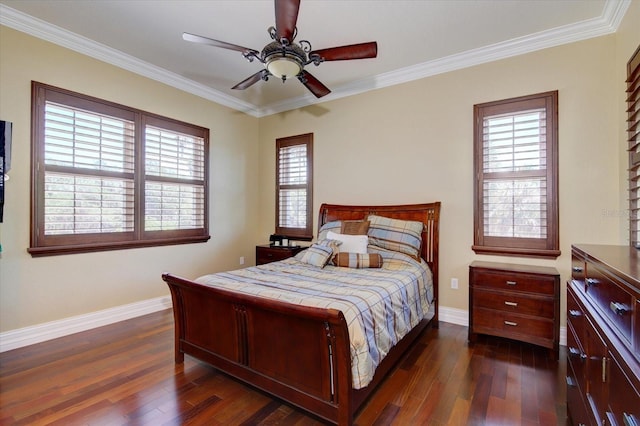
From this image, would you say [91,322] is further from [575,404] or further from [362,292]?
[575,404]

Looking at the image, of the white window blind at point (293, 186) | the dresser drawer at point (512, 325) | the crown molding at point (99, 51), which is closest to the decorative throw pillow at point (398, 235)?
the dresser drawer at point (512, 325)

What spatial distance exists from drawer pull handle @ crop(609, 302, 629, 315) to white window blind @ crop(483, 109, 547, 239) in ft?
7.23

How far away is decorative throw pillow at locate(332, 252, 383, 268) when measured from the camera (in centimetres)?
309

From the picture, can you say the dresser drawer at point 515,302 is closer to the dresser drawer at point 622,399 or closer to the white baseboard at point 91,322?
the white baseboard at point 91,322

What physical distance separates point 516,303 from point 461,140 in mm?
1777

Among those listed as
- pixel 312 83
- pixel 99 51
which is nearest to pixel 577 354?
pixel 312 83

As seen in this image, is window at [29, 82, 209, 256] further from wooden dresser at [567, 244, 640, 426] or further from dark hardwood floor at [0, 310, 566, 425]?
wooden dresser at [567, 244, 640, 426]

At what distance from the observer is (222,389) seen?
220 centimetres

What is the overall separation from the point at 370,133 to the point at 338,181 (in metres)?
0.79

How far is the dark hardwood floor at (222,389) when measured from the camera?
189 centimetres

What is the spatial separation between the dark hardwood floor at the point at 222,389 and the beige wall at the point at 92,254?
20.5 inches

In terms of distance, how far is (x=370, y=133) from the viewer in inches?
163

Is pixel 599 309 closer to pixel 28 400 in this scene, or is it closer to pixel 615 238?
pixel 615 238

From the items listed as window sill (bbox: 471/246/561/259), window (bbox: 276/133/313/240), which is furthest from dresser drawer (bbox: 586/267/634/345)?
window (bbox: 276/133/313/240)
